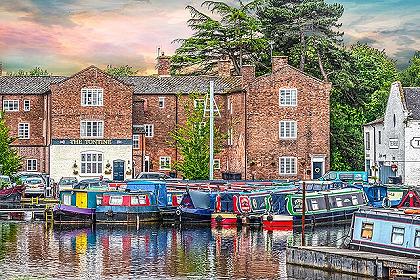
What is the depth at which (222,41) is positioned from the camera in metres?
116

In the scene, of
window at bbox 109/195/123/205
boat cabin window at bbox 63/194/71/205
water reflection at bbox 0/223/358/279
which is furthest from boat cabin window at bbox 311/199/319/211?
boat cabin window at bbox 63/194/71/205

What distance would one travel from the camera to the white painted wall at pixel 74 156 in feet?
302

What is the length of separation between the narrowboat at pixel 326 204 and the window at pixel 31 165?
117 feet

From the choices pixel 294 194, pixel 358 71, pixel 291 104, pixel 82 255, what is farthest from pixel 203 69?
pixel 82 255

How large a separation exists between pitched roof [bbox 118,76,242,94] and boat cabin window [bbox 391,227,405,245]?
164ft

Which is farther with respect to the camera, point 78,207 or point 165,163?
point 165,163

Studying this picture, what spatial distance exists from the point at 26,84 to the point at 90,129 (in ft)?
34.4

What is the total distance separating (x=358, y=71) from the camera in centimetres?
11156

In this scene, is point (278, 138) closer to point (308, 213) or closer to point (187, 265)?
point (308, 213)

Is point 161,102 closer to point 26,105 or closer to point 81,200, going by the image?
point 26,105

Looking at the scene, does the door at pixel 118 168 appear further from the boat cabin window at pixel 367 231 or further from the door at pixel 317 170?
the boat cabin window at pixel 367 231

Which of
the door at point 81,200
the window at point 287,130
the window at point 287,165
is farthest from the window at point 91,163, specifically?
the door at point 81,200

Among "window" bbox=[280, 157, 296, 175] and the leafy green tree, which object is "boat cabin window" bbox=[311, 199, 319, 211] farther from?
the leafy green tree

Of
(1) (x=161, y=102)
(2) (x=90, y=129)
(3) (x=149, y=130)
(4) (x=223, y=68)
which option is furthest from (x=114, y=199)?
(4) (x=223, y=68)
